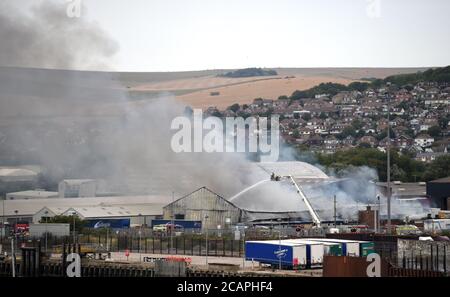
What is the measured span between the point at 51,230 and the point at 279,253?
20.3m

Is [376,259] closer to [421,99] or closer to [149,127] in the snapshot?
[149,127]

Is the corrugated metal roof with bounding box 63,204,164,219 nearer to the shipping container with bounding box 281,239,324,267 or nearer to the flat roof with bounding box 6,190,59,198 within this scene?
the flat roof with bounding box 6,190,59,198

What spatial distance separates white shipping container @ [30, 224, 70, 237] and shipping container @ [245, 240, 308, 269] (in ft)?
57.4

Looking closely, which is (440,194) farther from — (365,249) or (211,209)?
(365,249)

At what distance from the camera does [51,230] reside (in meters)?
66.1

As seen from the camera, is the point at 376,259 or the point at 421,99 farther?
the point at 421,99

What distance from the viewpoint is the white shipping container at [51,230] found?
65.7m

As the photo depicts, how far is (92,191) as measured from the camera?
91562mm

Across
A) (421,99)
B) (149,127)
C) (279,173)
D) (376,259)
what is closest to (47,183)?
(149,127)

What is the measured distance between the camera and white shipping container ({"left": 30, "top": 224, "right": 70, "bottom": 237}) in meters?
65.7

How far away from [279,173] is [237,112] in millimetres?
94479

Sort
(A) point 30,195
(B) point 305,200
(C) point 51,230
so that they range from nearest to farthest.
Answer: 1. (C) point 51,230
2. (B) point 305,200
3. (A) point 30,195

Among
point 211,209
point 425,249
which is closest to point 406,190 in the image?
point 211,209
